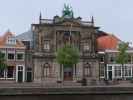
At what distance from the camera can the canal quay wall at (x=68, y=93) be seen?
1912 cm

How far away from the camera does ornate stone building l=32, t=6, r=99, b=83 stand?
5856 centimetres

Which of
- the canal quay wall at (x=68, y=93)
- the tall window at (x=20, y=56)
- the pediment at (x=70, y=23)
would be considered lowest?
the canal quay wall at (x=68, y=93)

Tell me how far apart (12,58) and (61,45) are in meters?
8.97

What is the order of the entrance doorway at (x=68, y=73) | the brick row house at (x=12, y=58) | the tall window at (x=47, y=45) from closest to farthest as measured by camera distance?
the brick row house at (x=12, y=58)
the tall window at (x=47, y=45)
the entrance doorway at (x=68, y=73)

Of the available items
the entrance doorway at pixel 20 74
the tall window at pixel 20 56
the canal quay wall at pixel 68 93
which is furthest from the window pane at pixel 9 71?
the canal quay wall at pixel 68 93

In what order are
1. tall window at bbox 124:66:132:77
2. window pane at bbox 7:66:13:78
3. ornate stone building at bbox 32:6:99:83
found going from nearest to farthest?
window pane at bbox 7:66:13:78 → ornate stone building at bbox 32:6:99:83 → tall window at bbox 124:66:132:77

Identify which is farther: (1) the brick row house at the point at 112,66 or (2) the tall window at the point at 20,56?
(1) the brick row house at the point at 112,66

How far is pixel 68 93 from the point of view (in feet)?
65.7

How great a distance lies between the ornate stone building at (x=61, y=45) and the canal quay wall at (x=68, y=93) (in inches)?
1466

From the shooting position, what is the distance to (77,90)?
66.0ft

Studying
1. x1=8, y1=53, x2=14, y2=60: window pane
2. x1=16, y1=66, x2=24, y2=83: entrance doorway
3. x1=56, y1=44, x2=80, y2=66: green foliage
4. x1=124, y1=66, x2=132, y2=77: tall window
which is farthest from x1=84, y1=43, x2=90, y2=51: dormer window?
x1=8, y1=53, x2=14, y2=60: window pane

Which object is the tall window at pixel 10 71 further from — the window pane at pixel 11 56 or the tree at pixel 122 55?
the tree at pixel 122 55

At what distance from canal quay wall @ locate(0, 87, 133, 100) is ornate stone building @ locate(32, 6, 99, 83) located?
3724cm

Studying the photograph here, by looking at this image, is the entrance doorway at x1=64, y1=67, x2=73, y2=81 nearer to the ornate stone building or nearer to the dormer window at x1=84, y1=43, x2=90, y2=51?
the ornate stone building
